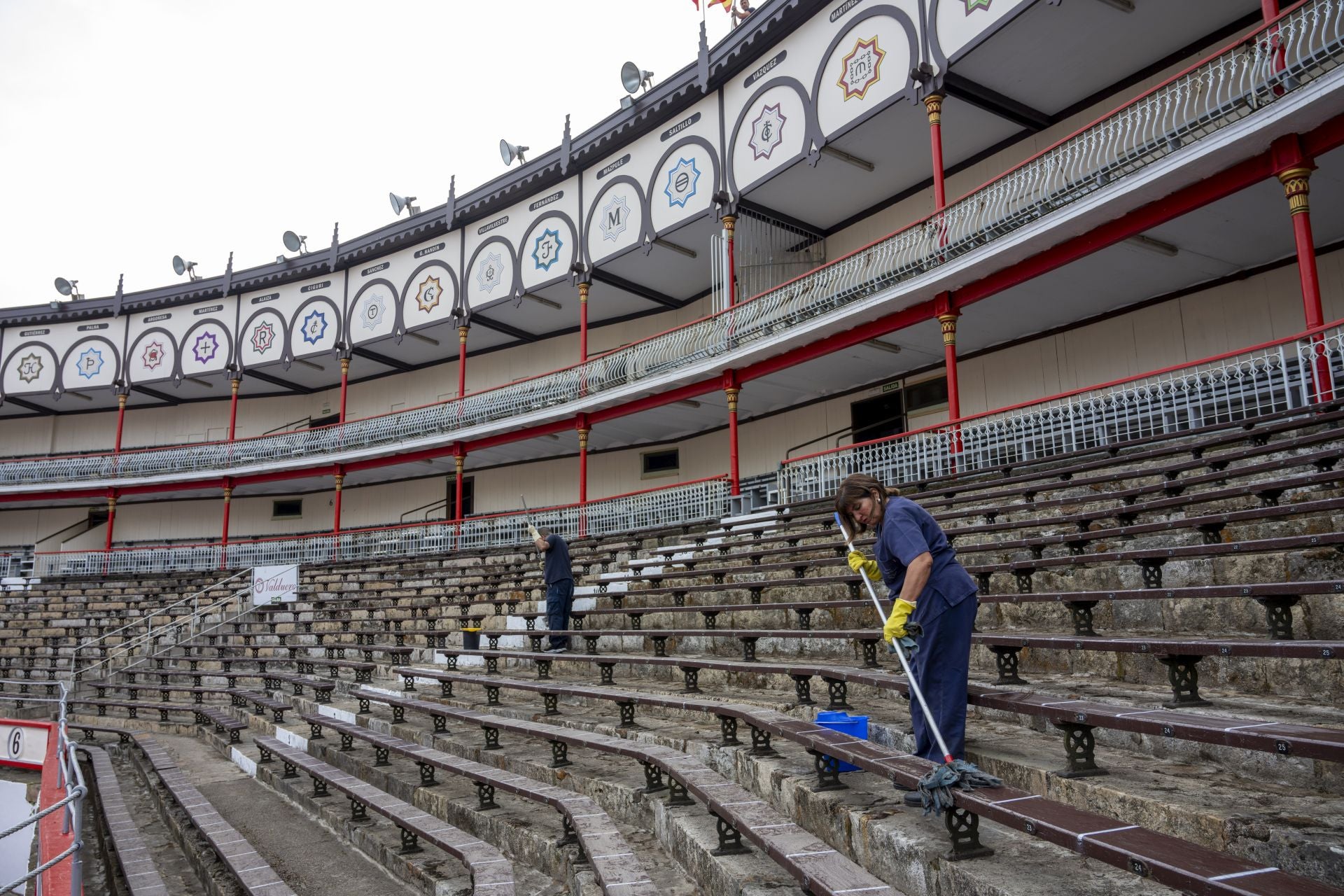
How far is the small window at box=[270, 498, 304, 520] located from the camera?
29.4 meters

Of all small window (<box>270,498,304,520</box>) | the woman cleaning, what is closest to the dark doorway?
the woman cleaning

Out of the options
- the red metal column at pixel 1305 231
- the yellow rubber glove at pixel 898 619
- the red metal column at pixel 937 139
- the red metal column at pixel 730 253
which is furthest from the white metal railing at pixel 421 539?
the yellow rubber glove at pixel 898 619

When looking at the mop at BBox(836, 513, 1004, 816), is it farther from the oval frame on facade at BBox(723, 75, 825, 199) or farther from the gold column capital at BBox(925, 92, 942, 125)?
the oval frame on facade at BBox(723, 75, 825, 199)

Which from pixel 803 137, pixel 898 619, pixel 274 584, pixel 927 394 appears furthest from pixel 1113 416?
pixel 274 584

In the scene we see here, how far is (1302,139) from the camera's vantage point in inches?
362

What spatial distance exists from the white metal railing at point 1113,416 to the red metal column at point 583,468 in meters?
5.90

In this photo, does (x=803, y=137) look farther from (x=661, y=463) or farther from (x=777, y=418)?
(x=661, y=463)

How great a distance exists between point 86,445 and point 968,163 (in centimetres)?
3134

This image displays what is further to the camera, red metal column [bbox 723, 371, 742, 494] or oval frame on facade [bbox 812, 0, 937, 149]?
red metal column [bbox 723, 371, 742, 494]

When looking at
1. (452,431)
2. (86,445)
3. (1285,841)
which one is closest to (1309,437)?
(1285,841)

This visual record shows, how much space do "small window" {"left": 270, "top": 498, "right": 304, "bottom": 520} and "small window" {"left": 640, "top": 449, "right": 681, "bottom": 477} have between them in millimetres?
13624

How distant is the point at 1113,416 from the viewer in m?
11.2

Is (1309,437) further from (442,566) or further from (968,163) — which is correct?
(442,566)

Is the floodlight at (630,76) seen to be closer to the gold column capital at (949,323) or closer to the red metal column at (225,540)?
the gold column capital at (949,323)
